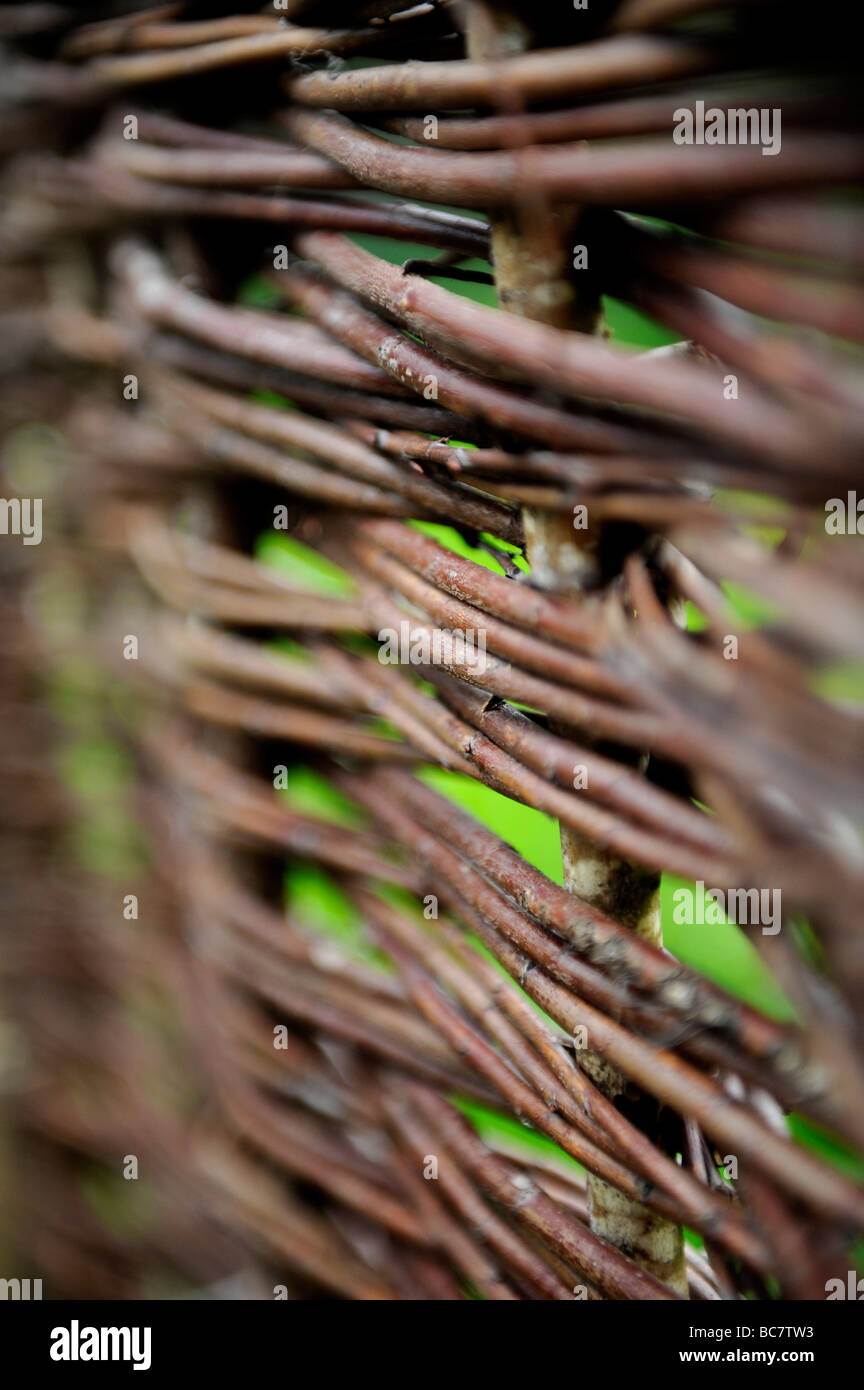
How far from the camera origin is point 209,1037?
647mm

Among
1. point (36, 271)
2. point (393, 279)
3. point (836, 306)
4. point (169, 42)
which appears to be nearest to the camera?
point (836, 306)

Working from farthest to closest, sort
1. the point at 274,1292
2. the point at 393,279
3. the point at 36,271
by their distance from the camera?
the point at 36,271
the point at 274,1292
the point at 393,279

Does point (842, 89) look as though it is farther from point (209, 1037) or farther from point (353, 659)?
point (209, 1037)

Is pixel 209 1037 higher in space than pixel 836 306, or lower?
lower

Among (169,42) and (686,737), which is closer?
(686,737)

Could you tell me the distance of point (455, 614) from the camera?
366 millimetres

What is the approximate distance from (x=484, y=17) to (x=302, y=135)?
0.42 feet

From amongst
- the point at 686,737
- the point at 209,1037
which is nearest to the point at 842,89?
the point at 686,737

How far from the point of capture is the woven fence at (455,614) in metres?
0.24

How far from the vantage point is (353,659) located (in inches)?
19.3

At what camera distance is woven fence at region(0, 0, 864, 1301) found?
0.80ft

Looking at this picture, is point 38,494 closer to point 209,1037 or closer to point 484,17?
point 209,1037
